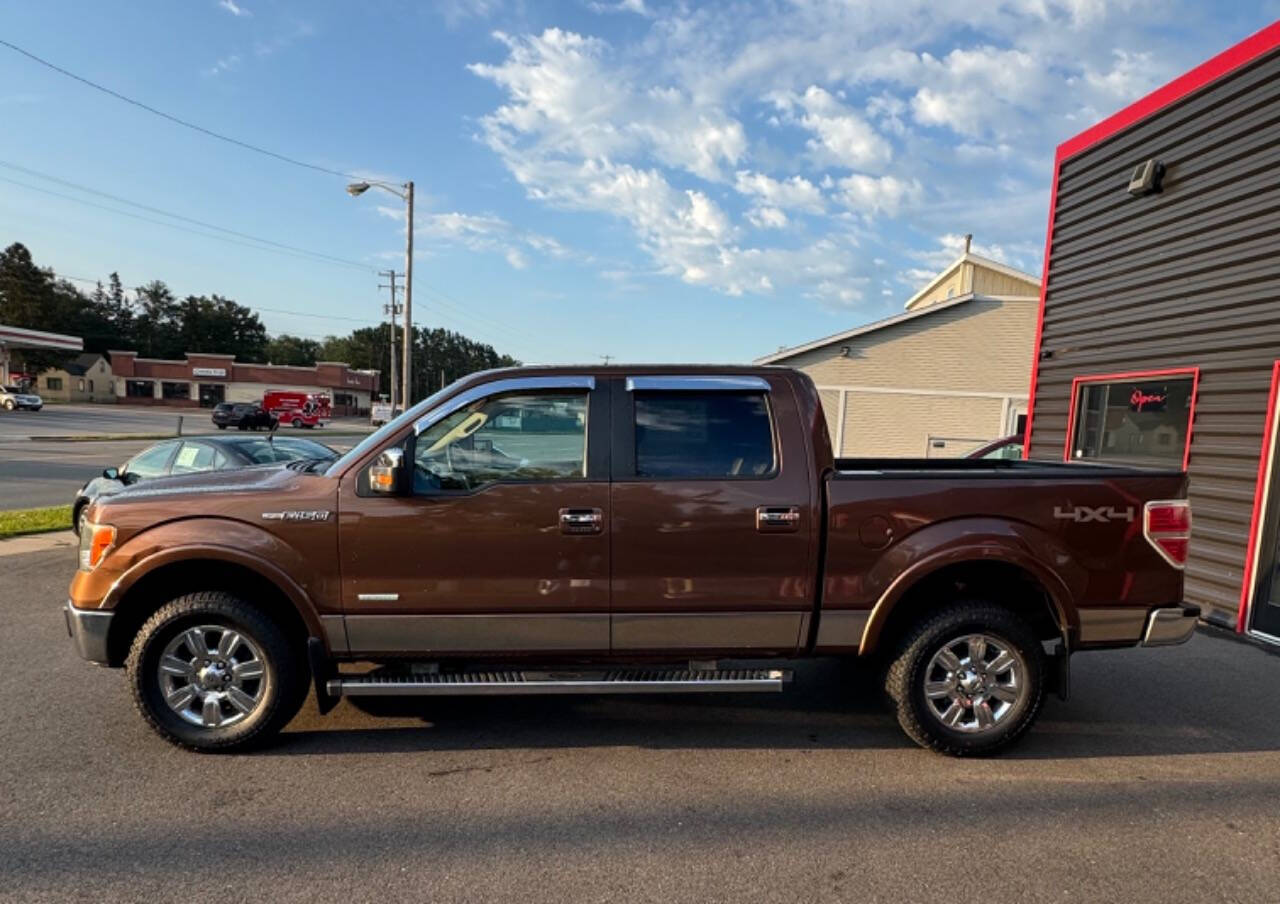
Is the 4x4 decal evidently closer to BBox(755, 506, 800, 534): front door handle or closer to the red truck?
BBox(755, 506, 800, 534): front door handle

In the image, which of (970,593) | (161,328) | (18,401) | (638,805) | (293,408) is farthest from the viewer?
(161,328)

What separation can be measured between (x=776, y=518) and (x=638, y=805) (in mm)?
1489

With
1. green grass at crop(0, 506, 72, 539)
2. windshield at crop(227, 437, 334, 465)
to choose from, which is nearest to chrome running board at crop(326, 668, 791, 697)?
windshield at crop(227, 437, 334, 465)

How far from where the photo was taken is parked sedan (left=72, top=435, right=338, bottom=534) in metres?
7.73

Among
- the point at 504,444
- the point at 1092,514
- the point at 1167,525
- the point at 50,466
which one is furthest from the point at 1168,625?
the point at 50,466

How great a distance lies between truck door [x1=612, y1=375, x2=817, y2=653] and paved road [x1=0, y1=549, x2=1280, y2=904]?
69cm

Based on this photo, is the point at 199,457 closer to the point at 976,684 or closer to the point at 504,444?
the point at 504,444

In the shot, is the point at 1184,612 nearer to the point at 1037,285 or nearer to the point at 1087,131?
the point at 1087,131

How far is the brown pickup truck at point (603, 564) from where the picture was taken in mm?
3408

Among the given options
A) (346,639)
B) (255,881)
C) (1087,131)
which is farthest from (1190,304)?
(255,881)

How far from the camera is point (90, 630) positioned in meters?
3.41

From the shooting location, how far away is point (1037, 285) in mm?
20406

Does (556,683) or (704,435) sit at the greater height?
(704,435)

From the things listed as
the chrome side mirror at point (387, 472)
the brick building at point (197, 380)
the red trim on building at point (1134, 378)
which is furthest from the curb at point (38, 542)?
the brick building at point (197, 380)
